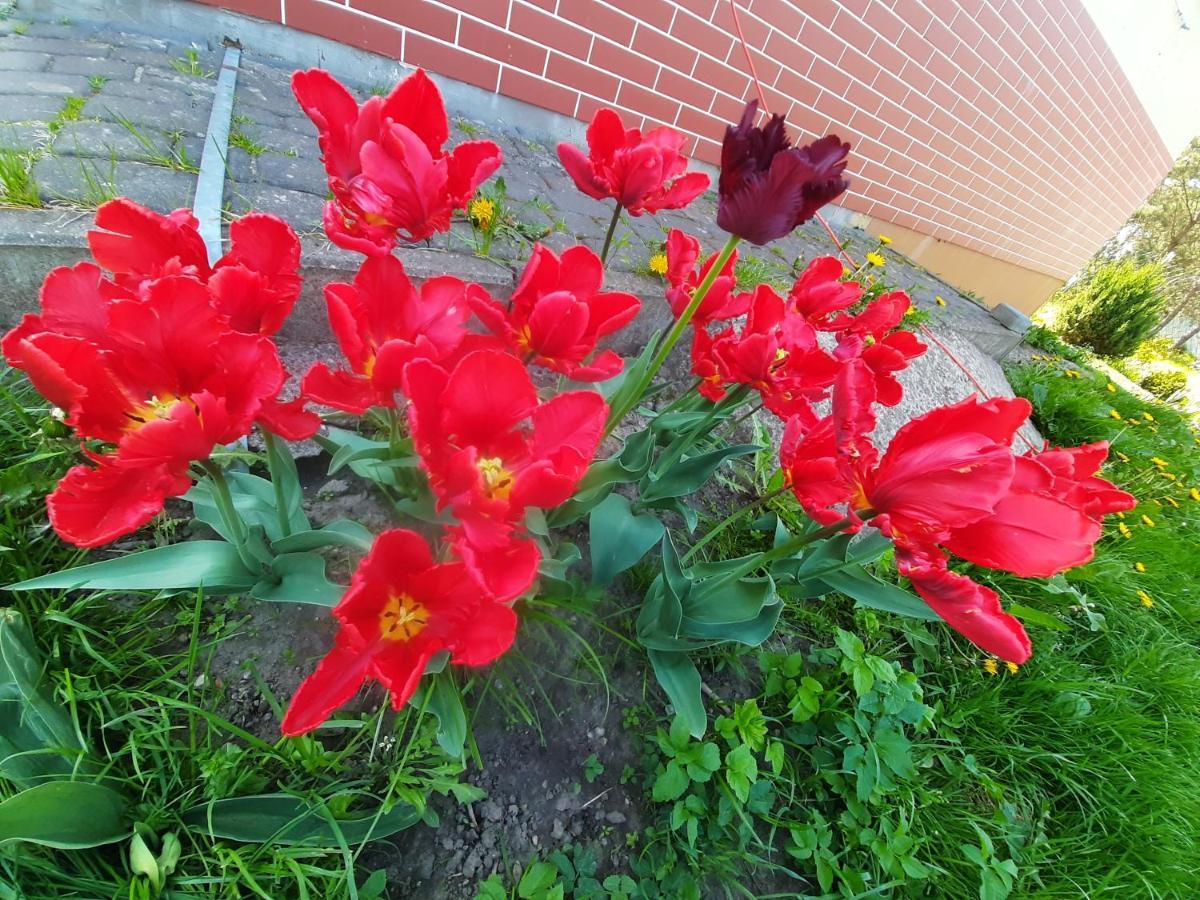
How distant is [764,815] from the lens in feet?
3.66

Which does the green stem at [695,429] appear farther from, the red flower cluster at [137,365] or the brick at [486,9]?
the brick at [486,9]

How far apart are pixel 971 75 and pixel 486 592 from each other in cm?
625

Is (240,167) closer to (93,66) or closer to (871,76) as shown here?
(93,66)

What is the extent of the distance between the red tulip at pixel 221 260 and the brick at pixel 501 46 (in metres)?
2.55

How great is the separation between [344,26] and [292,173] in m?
1.19

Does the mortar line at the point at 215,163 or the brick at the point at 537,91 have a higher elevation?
the brick at the point at 537,91

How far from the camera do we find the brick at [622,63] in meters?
2.92

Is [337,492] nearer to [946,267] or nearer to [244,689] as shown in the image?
[244,689]

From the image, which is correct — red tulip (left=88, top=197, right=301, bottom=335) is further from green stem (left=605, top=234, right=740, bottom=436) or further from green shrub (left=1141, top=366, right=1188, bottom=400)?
green shrub (left=1141, top=366, right=1188, bottom=400)

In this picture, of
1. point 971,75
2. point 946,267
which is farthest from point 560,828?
point 946,267

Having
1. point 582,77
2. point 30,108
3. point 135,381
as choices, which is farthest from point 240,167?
point 582,77

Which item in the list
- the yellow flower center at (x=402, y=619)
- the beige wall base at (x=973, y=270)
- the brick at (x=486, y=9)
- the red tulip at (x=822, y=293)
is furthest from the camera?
the beige wall base at (x=973, y=270)

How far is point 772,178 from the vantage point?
25.8 inches

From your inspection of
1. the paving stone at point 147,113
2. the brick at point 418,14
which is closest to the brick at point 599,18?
the brick at point 418,14
